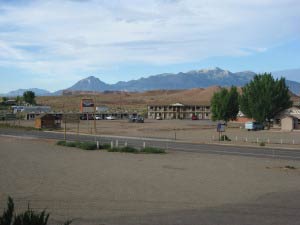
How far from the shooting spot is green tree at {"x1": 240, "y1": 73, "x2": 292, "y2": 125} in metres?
97.9

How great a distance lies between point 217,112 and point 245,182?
8143 centimetres

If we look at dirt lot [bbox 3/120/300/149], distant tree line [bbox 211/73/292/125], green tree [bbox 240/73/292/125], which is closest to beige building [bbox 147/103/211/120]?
distant tree line [bbox 211/73/292/125]

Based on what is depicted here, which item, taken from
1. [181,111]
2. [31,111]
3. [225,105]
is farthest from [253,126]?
[31,111]

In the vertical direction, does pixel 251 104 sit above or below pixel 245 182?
above

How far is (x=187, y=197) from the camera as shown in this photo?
19.9 m

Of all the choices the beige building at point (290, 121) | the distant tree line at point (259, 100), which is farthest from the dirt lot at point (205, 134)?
the distant tree line at point (259, 100)

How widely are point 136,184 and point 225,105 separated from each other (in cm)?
8316

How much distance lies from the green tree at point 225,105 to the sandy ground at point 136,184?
67248 millimetres

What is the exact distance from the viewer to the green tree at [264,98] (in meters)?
97.9

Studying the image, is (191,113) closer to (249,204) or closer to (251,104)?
(251,104)

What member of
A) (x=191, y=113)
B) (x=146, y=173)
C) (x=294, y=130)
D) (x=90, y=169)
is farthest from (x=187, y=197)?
(x=191, y=113)

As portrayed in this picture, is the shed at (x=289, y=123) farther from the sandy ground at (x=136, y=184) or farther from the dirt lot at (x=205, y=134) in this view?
the sandy ground at (x=136, y=184)

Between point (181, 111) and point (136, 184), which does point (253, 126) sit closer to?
point (136, 184)

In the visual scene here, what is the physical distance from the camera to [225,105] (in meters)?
A: 105
